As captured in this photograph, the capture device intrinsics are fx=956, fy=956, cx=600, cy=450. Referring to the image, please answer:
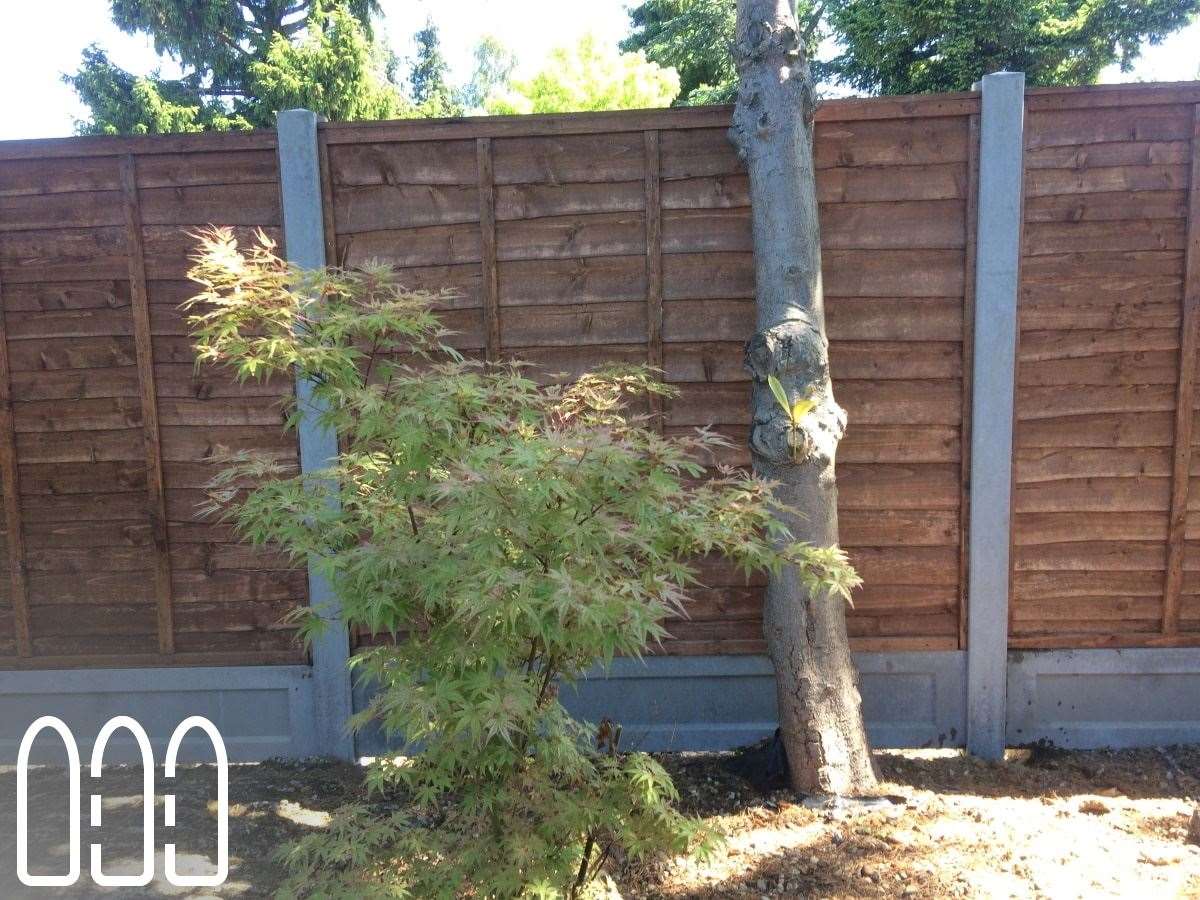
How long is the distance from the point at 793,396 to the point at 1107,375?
1.40 metres

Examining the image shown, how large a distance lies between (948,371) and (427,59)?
20.0 m

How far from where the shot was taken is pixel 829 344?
3.67 m

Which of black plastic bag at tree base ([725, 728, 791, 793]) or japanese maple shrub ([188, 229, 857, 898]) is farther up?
japanese maple shrub ([188, 229, 857, 898])

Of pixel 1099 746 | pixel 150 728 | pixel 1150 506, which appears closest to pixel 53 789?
pixel 150 728

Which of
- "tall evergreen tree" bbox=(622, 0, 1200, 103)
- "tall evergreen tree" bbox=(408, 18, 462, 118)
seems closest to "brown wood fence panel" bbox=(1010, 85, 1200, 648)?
"tall evergreen tree" bbox=(622, 0, 1200, 103)

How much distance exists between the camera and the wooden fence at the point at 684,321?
3.61m

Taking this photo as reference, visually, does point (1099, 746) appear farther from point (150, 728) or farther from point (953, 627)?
point (150, 728)

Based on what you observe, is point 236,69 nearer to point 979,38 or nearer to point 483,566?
point 979,38

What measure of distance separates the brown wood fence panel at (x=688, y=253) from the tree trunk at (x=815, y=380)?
32 centimetres

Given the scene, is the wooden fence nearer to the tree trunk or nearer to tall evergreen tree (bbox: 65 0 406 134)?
the tree trunk

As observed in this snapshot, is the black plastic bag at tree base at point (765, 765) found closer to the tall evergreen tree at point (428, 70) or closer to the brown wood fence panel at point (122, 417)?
the brown wood fence panel at point (122, 417)

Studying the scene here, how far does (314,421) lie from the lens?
371cm

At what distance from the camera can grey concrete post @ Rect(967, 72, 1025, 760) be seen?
11.6ft

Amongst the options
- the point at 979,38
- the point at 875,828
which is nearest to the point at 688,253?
the point at 875,828
